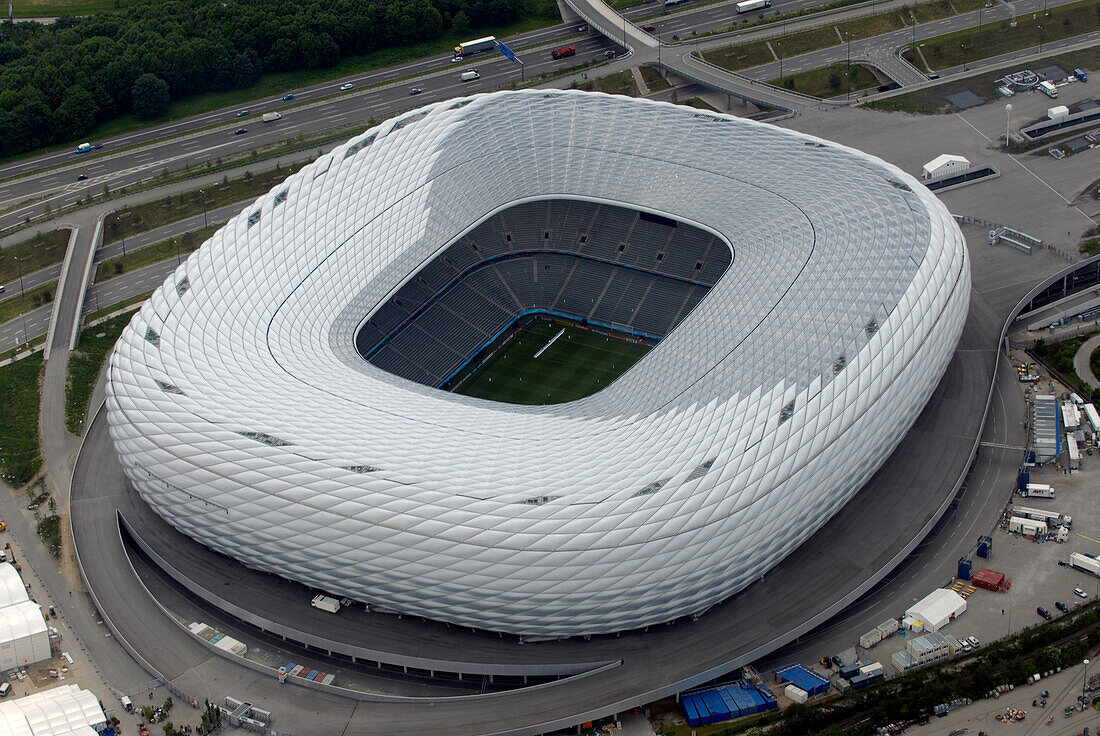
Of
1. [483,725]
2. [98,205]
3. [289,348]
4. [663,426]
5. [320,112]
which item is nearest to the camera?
[483,725]

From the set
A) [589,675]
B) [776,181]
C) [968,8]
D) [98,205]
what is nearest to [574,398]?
[776,181]

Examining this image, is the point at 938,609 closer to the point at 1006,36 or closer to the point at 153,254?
the point at 153,254

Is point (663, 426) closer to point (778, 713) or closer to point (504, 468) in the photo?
point (504, 468)

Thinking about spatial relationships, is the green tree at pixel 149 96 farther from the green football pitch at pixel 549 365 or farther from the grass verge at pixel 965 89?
the grass verge at pixel 965 89

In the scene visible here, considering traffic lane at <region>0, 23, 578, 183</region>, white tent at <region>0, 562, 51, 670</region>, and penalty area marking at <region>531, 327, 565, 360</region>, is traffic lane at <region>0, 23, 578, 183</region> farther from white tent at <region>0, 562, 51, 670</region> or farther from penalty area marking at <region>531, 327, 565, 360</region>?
white tent at <region>0, 562, 51, 670</region>

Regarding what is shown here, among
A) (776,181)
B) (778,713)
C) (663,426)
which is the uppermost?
(776,181)

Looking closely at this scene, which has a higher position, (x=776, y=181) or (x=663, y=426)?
(x=776, y=181)

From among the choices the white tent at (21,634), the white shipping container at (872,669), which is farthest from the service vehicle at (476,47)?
the white shipping container at (872,669)
